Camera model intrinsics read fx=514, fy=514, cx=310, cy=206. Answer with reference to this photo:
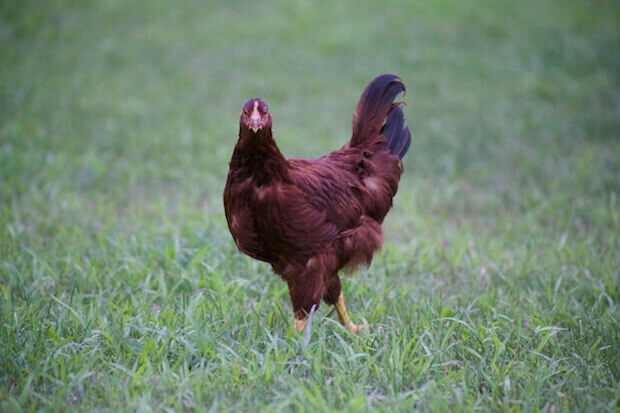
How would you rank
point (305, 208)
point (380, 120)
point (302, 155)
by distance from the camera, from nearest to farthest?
point (305, 208) → point (380, 120) → point (302, 155)

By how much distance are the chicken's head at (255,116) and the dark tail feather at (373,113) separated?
1.23m

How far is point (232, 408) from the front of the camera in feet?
7.93

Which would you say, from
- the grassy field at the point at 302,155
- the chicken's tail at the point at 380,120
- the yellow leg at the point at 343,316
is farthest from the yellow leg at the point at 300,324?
the chicken's tail at the point at 380,120

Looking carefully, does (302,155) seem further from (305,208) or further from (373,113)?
(305,208)

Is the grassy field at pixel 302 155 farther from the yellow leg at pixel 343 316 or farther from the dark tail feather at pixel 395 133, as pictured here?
the dark tail feather at pixel 395 133

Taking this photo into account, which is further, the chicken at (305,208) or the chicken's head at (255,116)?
the chicken at (305,208)

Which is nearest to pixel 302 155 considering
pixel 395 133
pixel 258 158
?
pixel 395 133

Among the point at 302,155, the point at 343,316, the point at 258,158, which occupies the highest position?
the point at 258,158

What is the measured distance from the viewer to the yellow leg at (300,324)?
3.14m

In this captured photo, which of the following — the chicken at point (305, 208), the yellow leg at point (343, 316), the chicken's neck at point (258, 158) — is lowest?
the yellow leg at point (343, 316)

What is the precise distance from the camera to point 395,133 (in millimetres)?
3850

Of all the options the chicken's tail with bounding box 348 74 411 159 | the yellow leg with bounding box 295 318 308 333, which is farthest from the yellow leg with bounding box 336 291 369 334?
the chicken's tail with bounding box 348 74 411 159

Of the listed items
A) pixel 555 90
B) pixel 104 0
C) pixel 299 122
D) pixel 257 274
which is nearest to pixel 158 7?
pixel 104 0

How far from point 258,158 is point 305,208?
417 millimetres
